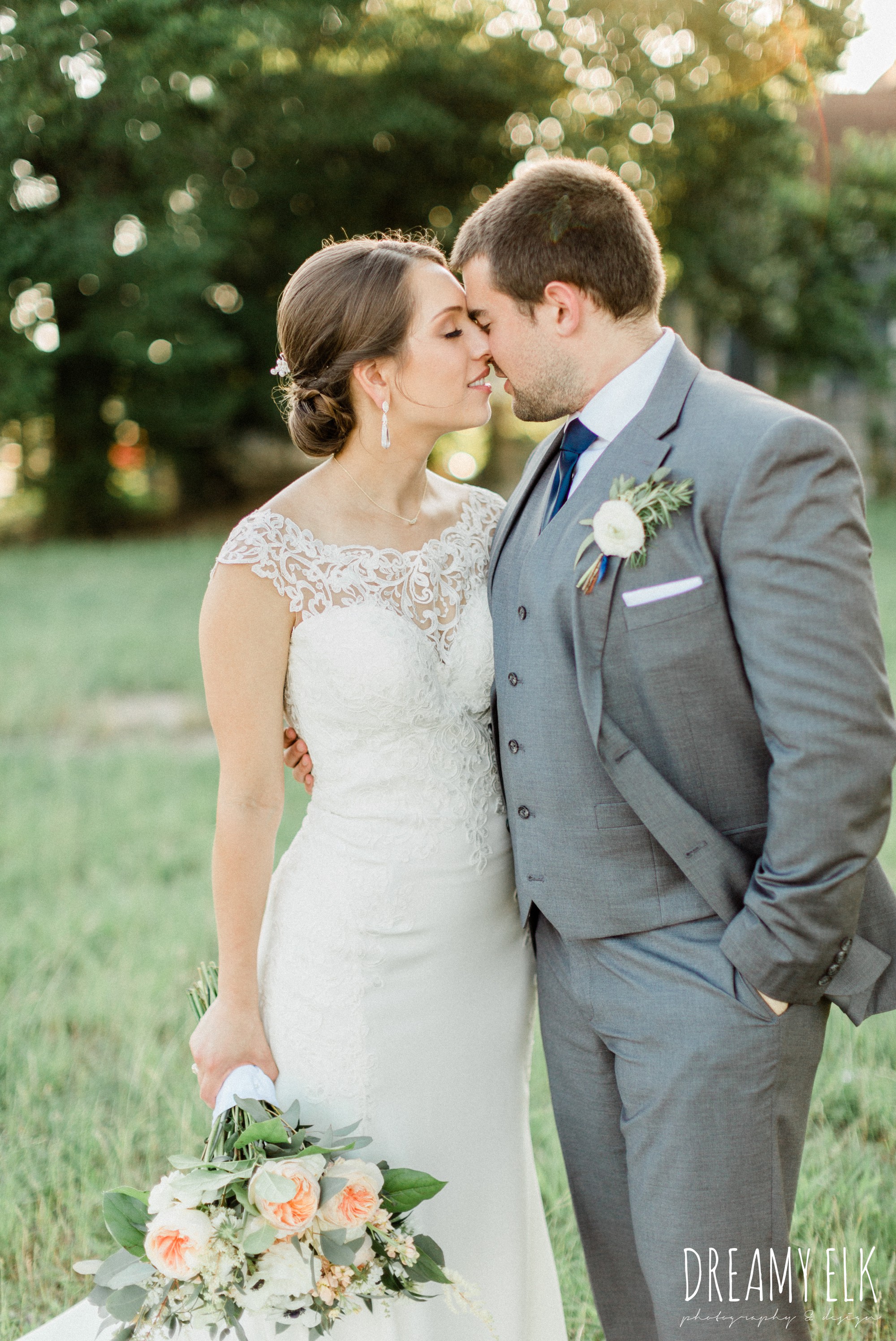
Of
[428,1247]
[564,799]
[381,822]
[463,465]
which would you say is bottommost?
[463,465]

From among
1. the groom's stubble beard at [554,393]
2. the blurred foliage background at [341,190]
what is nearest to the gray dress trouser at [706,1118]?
the groom's stubble beard at [554,393]

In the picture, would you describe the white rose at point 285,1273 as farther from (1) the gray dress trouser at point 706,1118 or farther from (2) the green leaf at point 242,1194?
(1) the gray dress trouser at point 706,1118

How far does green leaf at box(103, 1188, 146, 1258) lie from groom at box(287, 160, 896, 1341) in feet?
2.82

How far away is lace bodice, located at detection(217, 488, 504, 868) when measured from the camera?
7.38 ft

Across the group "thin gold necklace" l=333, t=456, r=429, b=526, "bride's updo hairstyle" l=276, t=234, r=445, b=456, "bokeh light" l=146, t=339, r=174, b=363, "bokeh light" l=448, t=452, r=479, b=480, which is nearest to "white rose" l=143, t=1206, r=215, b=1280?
"thin gold necklace" l=333, t=456, r=429, b=526

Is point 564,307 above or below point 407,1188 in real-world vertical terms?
above

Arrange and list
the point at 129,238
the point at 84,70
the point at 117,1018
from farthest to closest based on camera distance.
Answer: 1. the point at 129,238
2. the point at 84,70
3. the point at 117,1018

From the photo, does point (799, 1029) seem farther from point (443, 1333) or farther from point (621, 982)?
point (443, 1333)

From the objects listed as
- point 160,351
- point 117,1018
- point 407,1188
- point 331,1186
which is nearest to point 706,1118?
point 407,1188

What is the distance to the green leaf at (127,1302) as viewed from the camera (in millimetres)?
1792

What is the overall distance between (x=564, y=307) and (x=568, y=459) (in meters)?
0.29

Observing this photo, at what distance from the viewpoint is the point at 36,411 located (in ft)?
58.8

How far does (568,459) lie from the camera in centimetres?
218

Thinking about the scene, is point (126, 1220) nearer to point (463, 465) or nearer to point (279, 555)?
point (279, 555)
